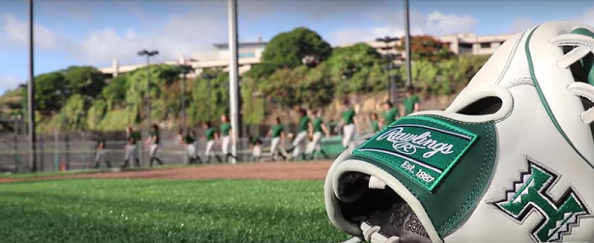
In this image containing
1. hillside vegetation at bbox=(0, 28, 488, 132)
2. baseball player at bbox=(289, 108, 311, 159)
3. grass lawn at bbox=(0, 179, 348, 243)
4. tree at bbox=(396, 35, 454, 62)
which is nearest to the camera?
grass lawn at bbox=(0, 179, 348, 243)

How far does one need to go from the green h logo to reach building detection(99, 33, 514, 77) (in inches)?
2435

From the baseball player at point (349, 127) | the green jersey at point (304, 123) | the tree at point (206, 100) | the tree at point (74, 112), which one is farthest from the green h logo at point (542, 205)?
the tree at point (74, 112)

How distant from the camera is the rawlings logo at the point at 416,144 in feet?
5.96

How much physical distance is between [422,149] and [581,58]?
56 centimetres

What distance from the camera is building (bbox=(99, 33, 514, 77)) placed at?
2960 inches

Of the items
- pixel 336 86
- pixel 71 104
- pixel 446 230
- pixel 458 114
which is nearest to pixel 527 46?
pixel 458 114

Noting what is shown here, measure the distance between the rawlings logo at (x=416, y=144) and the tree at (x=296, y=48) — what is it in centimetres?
6730

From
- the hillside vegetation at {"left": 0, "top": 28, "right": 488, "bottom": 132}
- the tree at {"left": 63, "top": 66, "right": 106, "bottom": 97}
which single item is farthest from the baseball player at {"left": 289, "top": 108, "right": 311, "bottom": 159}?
the tree at {"left": 63, "top": 66, "right": 106, "bottom": 97}

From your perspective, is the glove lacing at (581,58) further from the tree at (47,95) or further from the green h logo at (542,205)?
the tree at (47,95)

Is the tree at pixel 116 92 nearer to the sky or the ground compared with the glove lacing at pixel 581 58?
nearer to the sky

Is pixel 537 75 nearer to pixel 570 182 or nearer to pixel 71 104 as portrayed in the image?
pixel 570 182

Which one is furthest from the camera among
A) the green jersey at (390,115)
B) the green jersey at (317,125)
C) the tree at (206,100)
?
the tree at (206,100)

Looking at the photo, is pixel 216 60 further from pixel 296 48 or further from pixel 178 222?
pixel 178 222

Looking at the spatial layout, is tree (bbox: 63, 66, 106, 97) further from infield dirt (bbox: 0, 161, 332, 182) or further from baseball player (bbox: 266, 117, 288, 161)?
infield dirt (bbox: 0, 161, 332, 182)
